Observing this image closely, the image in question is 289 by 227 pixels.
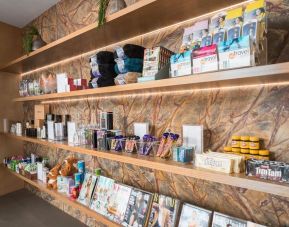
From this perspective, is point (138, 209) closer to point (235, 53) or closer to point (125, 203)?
point (125, 203)

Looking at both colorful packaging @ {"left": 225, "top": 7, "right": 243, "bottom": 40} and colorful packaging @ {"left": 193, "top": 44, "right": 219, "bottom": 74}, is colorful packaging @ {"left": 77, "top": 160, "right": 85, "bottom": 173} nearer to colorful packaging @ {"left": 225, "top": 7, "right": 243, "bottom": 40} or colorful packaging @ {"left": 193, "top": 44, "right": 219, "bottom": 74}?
colorful packaging @ {"left": 193, "top": 44, "right": 219, "bottom": 74}

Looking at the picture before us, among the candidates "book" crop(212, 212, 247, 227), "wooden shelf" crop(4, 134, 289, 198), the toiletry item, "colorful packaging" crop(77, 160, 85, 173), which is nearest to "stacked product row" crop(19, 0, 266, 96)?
the toiletry item

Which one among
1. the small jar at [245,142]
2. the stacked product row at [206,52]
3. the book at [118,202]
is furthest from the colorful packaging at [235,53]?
the book at [118,202]

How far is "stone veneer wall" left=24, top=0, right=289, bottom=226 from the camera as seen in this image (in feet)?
3.36

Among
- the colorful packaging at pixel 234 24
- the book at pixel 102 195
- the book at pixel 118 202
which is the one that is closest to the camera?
the colorful packaging at pixel 234 24

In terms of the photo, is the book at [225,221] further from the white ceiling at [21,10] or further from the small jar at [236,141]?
the white ceiling at [21,10]

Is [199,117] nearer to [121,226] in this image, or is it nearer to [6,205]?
[121,226]

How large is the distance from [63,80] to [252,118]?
155 centimetres

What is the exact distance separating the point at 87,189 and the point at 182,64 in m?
1.29

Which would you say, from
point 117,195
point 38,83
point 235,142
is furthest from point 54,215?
point 235,142

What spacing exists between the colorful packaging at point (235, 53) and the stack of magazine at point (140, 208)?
72 centimetres

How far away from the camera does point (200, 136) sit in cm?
126

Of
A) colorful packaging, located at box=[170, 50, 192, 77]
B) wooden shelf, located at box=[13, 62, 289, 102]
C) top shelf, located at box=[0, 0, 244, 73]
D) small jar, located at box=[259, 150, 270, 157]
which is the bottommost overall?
small jar, located at box=[259, 150, 270, 157]

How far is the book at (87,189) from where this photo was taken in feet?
5.88
